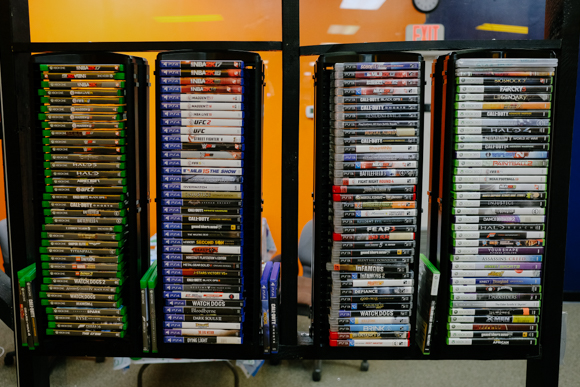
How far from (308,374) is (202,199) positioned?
217cm

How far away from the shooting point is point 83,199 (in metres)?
1.37

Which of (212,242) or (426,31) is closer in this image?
(212,242)

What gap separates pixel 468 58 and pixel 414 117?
0.24m

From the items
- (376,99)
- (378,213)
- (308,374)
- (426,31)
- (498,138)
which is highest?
(426,31)

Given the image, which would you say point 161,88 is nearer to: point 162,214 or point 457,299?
point 162,214

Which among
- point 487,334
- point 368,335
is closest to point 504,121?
point 487,334

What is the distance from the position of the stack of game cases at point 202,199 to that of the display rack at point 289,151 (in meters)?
0.11

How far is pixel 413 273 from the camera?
1375 mm

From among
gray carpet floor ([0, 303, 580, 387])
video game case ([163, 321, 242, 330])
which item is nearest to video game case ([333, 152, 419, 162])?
video game case ([163, 321, 242, 330])

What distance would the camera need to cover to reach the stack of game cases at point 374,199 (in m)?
1.29

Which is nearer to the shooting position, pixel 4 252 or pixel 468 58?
pixel 468 58

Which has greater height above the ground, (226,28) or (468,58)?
(226,28)

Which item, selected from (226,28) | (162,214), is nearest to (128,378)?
(162,214)

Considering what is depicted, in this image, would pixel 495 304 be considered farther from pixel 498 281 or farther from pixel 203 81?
pixel 203 81
